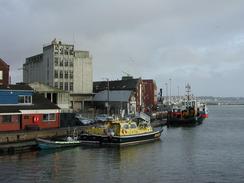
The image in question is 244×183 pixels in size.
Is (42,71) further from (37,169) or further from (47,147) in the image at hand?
(37,169)

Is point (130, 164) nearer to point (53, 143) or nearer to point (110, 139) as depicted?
point (53, 143)

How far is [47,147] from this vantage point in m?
50.7

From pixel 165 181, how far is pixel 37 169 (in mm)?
11989

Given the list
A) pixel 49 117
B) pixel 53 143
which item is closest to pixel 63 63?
pixel 49 117

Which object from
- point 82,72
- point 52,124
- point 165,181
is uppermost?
point 82,72

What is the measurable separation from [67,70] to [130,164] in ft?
233

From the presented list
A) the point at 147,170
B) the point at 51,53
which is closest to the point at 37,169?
the point at 147,170

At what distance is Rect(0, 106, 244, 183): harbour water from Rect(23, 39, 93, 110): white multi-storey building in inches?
2208

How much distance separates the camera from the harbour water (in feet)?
117

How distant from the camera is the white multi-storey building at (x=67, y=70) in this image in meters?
109

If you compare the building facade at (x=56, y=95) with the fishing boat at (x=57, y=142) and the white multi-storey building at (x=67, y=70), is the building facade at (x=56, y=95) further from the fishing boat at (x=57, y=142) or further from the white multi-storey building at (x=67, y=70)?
the fishing boat at (x=57, y=142)

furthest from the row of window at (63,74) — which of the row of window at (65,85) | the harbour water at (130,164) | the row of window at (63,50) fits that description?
the harbour water at (130,164)

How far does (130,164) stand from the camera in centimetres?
4256

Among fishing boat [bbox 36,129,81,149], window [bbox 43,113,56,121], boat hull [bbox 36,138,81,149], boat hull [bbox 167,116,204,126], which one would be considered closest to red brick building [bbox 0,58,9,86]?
window [bbox 43,113,56,121]
